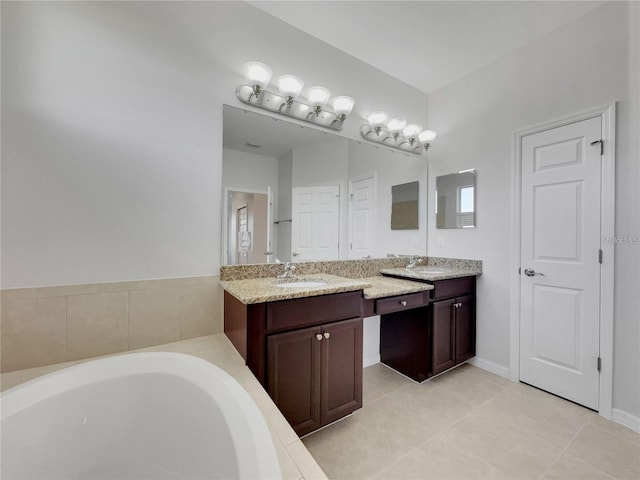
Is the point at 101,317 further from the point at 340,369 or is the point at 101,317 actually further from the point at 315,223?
the point at 315,223

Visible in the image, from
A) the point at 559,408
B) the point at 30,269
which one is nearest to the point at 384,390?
the point at 559,408

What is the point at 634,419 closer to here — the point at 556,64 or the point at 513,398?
the point at 513,398

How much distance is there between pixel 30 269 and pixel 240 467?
51.6 inches

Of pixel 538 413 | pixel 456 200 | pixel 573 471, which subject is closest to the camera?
pixel 573 471

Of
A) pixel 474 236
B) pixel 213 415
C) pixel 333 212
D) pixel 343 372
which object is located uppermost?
pixel 333 212

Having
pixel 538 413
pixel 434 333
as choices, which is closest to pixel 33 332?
pixel 434 333

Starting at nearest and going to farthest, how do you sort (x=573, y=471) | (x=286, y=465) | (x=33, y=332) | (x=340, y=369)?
1. (x=286, y=465)
2. (x=33, y=332)
3. (x=573, y=471)
4. (x=340, y=369)

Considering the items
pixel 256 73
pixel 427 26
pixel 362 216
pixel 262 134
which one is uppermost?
pixel 427 26

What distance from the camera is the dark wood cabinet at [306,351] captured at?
4.13 feet

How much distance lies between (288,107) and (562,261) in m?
2.29

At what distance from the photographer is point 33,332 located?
117 cm

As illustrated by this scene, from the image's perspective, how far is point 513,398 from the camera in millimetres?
1875

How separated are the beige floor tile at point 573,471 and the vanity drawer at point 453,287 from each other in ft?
3.44

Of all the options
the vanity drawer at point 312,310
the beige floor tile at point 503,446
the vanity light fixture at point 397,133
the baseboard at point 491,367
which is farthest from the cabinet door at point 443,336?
the vanity light fixture at point 397,133
